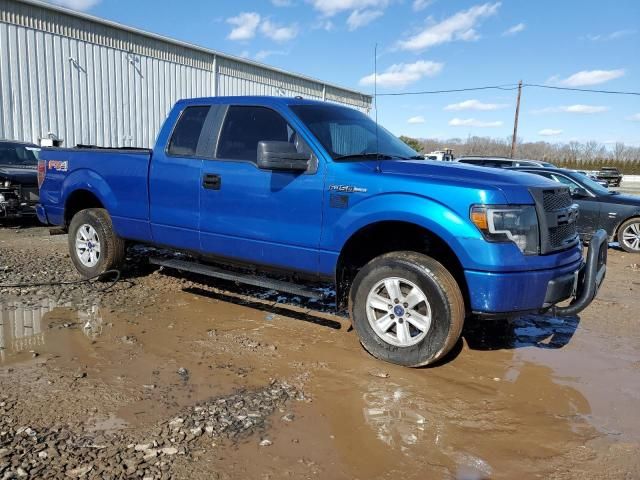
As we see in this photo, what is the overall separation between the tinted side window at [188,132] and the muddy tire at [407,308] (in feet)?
7.35

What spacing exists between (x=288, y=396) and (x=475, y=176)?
2.06 metres

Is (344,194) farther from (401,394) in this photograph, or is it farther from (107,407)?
(107,407)

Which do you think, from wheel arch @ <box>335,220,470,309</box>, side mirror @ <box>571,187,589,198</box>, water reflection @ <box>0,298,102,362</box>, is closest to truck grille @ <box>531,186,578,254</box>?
wheel arch @ <box>335,220,470,309</box>

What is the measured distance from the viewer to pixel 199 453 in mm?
2682

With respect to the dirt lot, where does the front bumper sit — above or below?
above

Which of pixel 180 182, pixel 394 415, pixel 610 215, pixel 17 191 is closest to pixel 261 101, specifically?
pixel 180 182

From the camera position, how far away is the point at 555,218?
3.90 meters

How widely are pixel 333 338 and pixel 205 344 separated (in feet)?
3.63

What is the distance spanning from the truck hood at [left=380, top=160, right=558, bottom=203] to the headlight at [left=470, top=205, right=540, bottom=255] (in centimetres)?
9

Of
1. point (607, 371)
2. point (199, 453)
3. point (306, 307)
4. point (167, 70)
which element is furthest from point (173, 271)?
point (167, 70)

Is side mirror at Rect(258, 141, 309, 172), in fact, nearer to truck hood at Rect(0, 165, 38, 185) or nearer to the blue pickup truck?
the blue pickup truck

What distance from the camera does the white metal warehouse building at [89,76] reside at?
15.2 metres

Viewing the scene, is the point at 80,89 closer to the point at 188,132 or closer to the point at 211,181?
the point at 188,132

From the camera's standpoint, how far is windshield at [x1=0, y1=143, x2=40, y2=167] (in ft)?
37.2
